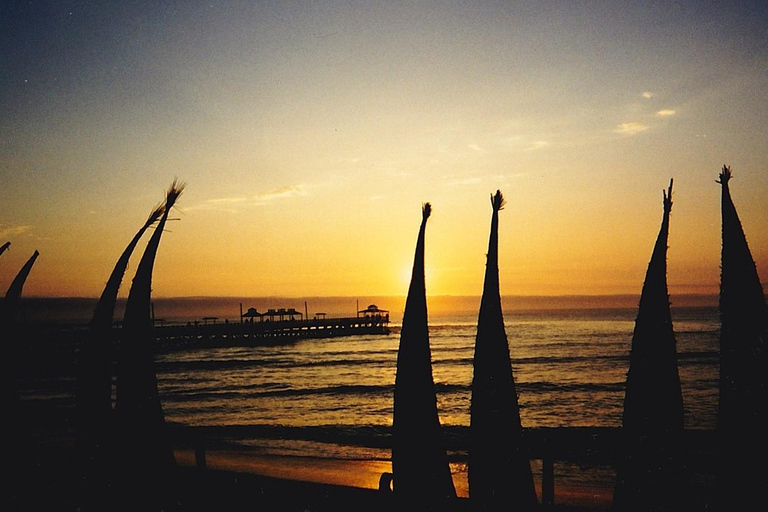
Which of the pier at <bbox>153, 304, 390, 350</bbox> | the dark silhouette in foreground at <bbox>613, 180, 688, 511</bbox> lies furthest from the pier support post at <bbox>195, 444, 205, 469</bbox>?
the pier at <bbox>153, 304, 390, 350</bbox>

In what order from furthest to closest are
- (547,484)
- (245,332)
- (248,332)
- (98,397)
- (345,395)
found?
(248,332), (245,332), (345,395), (547,484), (98,397)

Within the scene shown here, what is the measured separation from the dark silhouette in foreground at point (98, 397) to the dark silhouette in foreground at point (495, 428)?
3.54 metres

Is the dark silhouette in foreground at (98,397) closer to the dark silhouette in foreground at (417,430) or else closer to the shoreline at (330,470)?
the dark silhouette in foreground at (417,430)

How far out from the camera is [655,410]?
14.5 feet

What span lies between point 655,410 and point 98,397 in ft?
17.0

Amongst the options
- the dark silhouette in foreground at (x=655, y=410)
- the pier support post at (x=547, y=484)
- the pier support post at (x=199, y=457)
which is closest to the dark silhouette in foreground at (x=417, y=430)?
the pier support post at (x=547, y=484)

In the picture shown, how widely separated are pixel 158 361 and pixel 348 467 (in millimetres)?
39041

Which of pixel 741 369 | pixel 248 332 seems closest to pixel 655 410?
pixel 741 369

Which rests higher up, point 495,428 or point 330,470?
point 495,428

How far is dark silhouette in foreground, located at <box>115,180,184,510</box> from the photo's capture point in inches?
209

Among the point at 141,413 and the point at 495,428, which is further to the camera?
the point at 141,413

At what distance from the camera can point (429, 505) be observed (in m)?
5.29

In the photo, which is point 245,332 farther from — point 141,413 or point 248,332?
point 141,413

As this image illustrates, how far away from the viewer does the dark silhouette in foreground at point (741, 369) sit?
431 centimetres
